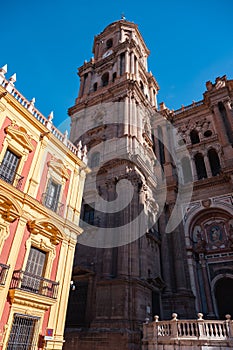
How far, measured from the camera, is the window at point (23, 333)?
10.3m

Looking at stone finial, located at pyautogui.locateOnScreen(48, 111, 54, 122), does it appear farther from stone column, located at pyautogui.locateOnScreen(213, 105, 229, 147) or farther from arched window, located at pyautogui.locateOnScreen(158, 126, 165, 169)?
stone column, located at pyautogui.locateOnScreen(213, 105, 229, 147)

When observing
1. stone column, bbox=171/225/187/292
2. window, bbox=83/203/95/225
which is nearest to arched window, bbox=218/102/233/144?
stone column, bbox=171/225/187/292

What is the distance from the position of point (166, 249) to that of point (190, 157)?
36.4 ft

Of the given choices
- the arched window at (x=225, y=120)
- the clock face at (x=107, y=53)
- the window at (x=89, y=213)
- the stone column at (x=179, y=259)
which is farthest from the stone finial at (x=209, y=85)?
the window at (x=89, y=213)

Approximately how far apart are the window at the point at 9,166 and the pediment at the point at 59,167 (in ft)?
7.15

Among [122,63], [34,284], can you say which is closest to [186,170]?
[122,63]

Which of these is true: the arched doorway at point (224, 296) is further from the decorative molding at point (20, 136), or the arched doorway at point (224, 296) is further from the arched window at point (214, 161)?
the decorative molding at point (20, 136)

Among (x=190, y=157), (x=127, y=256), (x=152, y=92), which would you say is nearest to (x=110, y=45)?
(x=152, y=92)

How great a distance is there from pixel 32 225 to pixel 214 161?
21825 millimetres

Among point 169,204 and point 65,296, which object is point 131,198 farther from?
point 65,296

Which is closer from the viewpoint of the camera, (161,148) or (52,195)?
(52,195)

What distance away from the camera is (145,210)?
71.1 ft

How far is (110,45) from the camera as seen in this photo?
134 ft

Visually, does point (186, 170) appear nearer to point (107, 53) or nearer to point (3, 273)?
point (107, 53)
